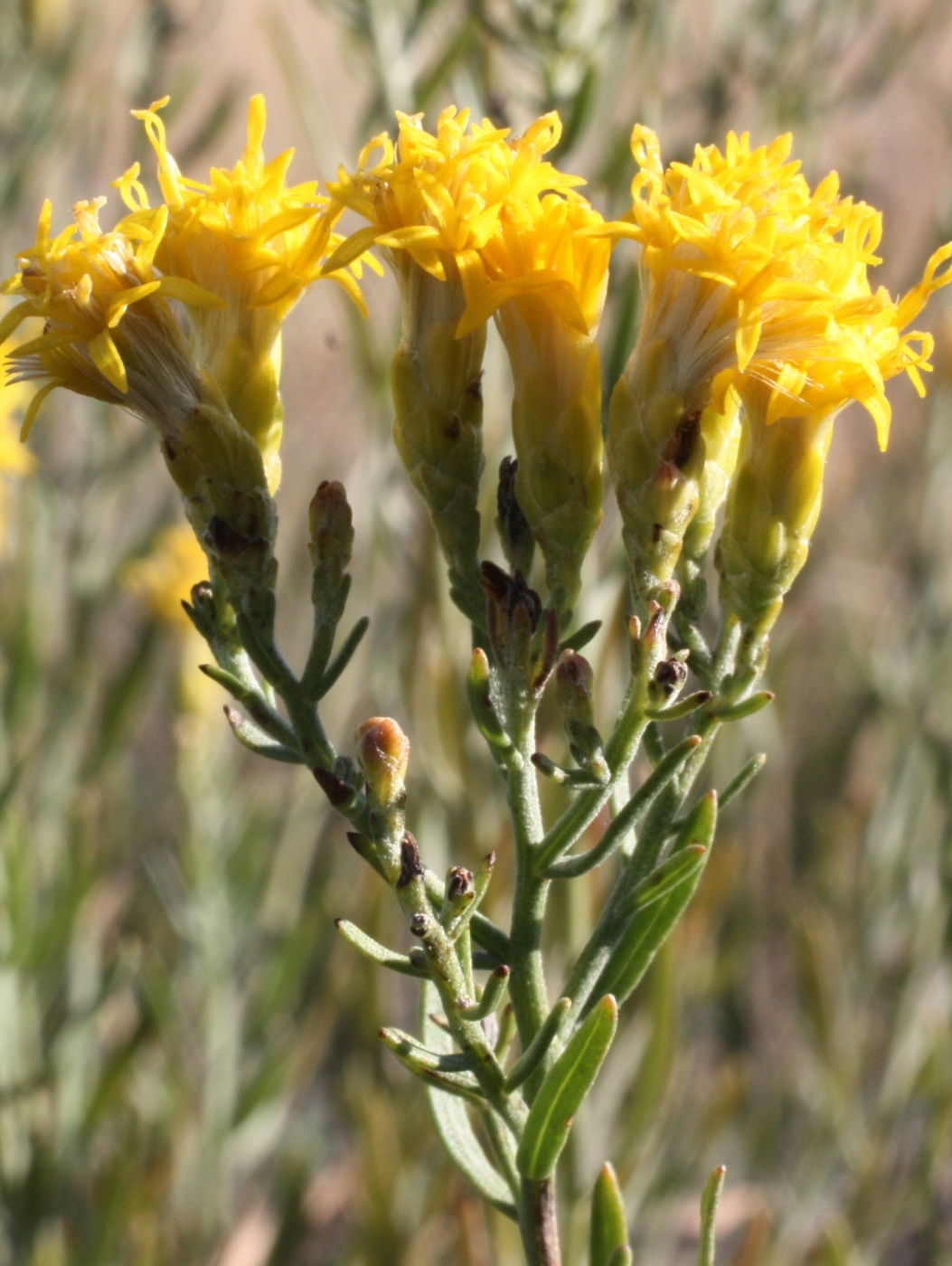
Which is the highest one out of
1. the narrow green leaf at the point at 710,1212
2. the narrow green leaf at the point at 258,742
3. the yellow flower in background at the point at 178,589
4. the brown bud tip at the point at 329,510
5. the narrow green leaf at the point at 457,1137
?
the yellow flower in background at the point at 178,589

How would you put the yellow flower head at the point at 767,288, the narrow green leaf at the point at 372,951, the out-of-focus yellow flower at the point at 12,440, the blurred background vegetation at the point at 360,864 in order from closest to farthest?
the narrow green leaf at the point at 372,951
the yellow flower head at the point at 767,288
the blurred background vegetation at the point at 360,864
the out-of-focus yellow flower at the point at 12,440

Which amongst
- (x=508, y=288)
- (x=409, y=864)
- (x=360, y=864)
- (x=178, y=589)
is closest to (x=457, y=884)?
(x=409, y=864)

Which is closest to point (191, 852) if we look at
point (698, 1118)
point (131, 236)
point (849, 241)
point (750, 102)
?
point (698, 1118)

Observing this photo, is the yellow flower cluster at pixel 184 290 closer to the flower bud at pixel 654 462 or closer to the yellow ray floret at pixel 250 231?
the yellow ray floret at pixel 250 231

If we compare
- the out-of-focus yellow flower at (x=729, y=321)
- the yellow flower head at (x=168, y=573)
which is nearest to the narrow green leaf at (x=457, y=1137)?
the out-of-focus yellow flower at (x=729, y=321)

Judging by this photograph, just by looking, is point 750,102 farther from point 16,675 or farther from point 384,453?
point 16,675

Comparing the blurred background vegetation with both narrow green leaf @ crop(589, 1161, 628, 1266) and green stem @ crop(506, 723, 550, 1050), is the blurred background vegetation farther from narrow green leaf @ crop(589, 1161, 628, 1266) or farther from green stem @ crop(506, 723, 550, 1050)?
green stem @ crop(506, 723, 550, 1050)

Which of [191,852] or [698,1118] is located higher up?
[191,852]
